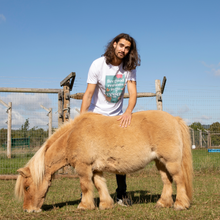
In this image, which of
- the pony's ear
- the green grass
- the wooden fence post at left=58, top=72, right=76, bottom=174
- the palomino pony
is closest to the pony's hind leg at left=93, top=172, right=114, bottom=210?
the palomino pony

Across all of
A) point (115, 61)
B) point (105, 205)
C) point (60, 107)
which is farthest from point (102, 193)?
point (60, 107)

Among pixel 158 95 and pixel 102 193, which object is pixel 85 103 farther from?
pixel 158 95

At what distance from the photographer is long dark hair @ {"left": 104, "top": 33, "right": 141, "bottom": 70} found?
4164 millimetres

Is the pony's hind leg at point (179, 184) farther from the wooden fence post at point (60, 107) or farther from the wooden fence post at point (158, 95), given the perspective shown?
the wooden fence post at point (60, 107)

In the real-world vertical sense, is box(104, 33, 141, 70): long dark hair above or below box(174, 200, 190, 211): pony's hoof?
above

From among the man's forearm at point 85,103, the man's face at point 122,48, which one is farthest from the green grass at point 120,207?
the man's face at point 122,48

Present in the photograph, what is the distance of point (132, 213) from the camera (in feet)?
11.3

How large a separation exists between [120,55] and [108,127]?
124cm

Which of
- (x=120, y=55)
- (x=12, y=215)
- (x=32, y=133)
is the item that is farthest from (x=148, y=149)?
(x=32, y=133)

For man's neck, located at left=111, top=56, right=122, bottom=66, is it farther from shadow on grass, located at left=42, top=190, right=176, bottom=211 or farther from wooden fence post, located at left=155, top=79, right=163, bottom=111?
wooden fence post, located at left=155, top=79, right=163, bottom=111

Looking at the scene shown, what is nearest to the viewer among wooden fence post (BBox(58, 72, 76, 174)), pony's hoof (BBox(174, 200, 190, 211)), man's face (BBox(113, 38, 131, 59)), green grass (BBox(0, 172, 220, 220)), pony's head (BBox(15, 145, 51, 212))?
green grass (BBox(0, 172, 220, 220))

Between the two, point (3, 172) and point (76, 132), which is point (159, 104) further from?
point (3, 172)

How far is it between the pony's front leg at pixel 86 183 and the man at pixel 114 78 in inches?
27.0

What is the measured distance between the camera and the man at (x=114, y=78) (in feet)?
13.6
